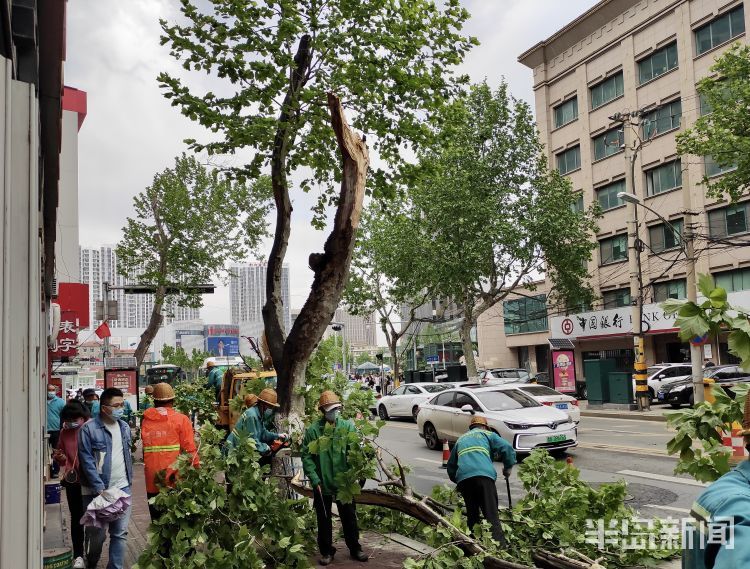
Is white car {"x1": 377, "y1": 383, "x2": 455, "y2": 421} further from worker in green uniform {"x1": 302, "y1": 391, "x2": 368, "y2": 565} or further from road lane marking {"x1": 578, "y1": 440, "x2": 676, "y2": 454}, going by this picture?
worker in green uniform {"x1": 302, "y1": 391, "x2": 368, "y2": 565}

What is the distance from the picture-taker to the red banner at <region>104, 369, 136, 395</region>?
19.1 meters

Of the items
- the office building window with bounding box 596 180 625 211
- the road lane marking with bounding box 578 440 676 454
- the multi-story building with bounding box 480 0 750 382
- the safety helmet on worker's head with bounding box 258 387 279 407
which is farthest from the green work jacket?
the office building window with bounding box 596 180 625 211

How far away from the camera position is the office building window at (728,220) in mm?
28688

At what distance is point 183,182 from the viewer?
99.3 feet

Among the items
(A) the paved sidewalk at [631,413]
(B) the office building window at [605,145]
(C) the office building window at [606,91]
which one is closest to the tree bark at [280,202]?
(A) the paved sidewalk at [631,413]

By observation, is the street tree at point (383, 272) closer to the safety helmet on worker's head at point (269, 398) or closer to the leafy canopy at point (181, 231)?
the leafy canopy at point (181, 231)

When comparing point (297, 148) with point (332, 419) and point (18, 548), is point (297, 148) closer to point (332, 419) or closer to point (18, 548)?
point (332, 419)

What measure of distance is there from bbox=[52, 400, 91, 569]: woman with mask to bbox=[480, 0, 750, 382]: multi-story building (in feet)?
82.8

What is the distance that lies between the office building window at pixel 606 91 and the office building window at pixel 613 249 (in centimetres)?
742

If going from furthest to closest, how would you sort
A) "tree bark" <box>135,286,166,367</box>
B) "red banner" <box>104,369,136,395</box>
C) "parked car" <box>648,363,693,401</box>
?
1. "tree bark" <box>135,286,166,367</box>
2. "parked car" <box>648,363,693,401</box>
3. "red banner" <box>104,369,136,395</box>

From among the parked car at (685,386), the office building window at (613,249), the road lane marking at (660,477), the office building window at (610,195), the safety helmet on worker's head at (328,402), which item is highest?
the office building window at (610,195)

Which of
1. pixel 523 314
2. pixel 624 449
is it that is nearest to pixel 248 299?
pixel 523 314

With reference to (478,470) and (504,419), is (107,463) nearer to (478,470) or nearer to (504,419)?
(478,470)

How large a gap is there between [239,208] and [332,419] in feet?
85.2
